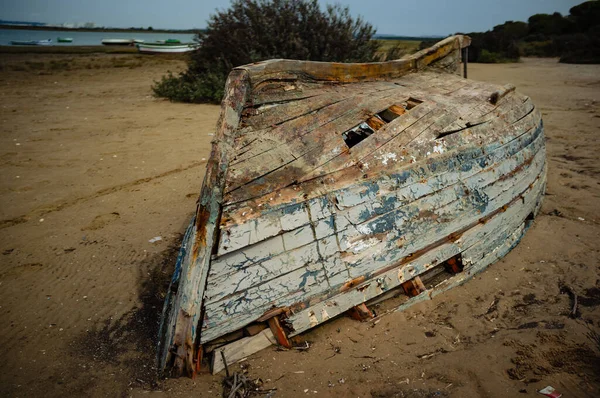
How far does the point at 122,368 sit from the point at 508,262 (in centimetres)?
322

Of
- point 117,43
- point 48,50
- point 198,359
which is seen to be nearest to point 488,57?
point 198,359

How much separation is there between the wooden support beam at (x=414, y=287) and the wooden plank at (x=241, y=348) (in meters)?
1.05

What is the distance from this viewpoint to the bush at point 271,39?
9.64 metres

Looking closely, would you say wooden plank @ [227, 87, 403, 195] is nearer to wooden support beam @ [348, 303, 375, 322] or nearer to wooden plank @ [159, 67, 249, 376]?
wooden plank @ [159, 67, 249, 376]

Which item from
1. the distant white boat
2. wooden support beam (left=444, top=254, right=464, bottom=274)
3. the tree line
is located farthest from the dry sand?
the distant white boat

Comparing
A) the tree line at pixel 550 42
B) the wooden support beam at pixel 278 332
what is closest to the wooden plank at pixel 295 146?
the wooden support beam at pixel 278 332

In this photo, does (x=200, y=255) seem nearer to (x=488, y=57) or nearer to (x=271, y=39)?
(x=271, y=39)

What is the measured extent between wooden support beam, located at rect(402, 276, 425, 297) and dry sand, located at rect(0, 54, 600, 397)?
0.36ft

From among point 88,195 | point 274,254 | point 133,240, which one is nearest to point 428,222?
point 274,254

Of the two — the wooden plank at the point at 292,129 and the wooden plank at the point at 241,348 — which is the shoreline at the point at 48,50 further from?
the wooden plank at the point at 241,348

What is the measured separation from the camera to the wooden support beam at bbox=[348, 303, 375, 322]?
268 centimetres

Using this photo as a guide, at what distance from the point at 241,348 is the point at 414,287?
1300 millimetres

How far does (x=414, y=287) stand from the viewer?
287cm

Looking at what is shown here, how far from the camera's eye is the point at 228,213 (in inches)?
89.2
